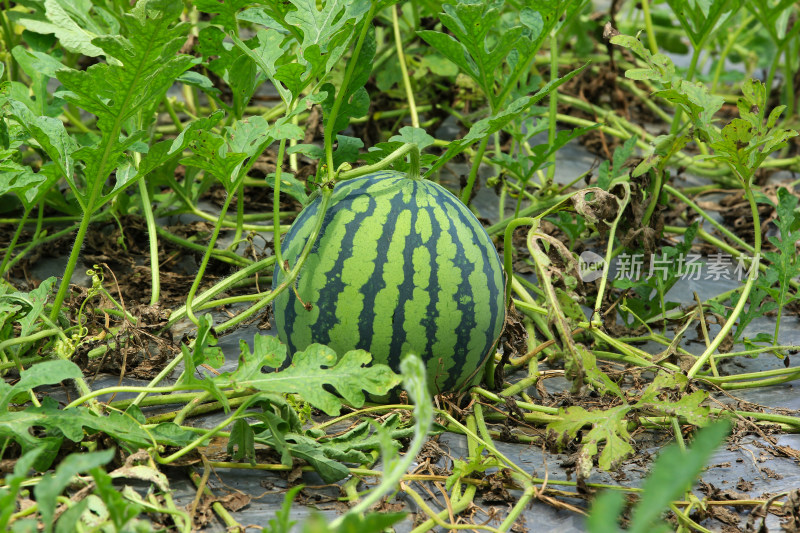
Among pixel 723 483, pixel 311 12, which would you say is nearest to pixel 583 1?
pixel 311 12

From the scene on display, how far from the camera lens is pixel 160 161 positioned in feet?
6.02

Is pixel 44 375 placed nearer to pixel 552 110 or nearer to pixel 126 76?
pixel 126 76

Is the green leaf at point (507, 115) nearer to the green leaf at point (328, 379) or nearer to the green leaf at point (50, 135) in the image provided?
the green leaf at point (328, 379)

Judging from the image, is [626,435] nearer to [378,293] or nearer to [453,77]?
[378,293]

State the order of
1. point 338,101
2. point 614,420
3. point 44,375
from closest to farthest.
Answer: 1. point 44,375
2. point 614,420
3. point 338,101

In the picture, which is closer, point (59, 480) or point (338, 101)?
point (59, 480)

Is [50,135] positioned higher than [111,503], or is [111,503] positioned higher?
[50,135]

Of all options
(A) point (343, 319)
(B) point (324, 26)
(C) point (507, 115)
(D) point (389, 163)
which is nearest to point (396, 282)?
(A) point (343, 319)

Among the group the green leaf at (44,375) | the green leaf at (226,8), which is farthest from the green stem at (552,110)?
the green leaf at (44,375)

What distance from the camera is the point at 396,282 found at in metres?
1.82

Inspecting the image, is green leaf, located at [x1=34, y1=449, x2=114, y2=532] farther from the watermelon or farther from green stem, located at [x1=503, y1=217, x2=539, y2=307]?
green stem, located at [x1=503, y1=217, x2=539, y2=307]

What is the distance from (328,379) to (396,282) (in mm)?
319

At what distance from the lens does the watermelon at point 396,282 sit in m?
1.83

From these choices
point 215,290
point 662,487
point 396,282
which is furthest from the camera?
point 215,290
